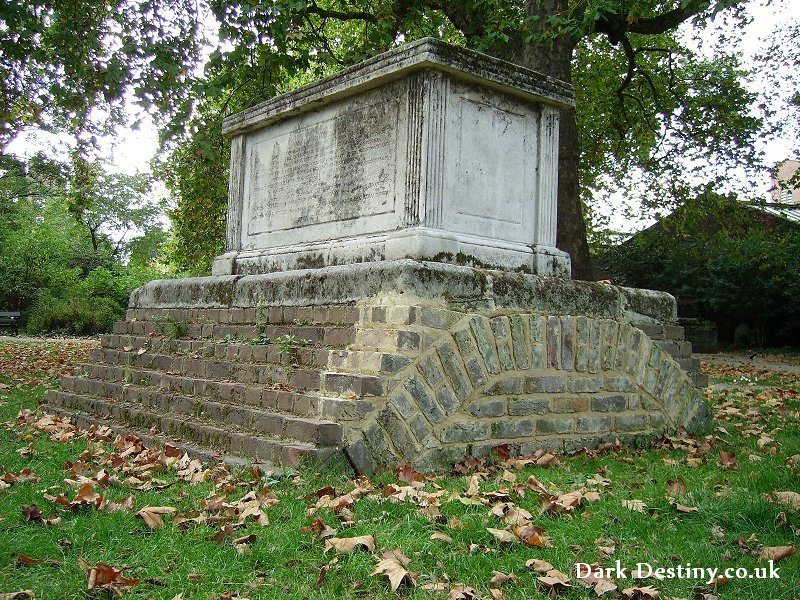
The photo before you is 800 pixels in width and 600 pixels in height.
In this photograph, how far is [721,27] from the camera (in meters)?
15.1

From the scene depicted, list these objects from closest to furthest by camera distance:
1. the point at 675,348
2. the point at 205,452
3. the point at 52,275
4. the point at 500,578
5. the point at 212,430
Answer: the point at 500,578 → the point at 205,452 → the point at 212,430 → the point at 675,348 → the point at 52,275

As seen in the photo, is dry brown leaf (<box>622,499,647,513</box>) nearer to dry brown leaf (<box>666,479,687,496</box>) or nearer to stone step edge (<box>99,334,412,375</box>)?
dry brown leaf (<box>666,479,687,496</box>)

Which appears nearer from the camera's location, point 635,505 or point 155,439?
point 635,505

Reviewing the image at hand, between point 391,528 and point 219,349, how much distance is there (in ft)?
9.44

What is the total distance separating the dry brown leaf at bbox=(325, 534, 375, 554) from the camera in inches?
114

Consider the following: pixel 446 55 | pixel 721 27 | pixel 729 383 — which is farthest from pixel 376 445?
pixel 721 27

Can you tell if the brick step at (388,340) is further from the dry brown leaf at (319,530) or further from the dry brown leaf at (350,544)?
the dry brown leaf at (350,544)

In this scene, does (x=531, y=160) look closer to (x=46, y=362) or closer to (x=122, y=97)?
(x=122, y=97)

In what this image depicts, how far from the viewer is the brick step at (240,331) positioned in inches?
189

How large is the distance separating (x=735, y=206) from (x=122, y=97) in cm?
1119

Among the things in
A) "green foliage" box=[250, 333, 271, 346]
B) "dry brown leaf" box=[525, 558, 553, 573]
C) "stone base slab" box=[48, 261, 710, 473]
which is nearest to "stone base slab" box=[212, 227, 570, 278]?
"stone base slab" box=[48, 261, 710, 473]

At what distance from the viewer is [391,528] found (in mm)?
3160

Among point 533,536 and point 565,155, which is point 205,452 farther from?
point 565,155

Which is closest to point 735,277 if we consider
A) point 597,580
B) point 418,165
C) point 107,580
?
point 418,165
